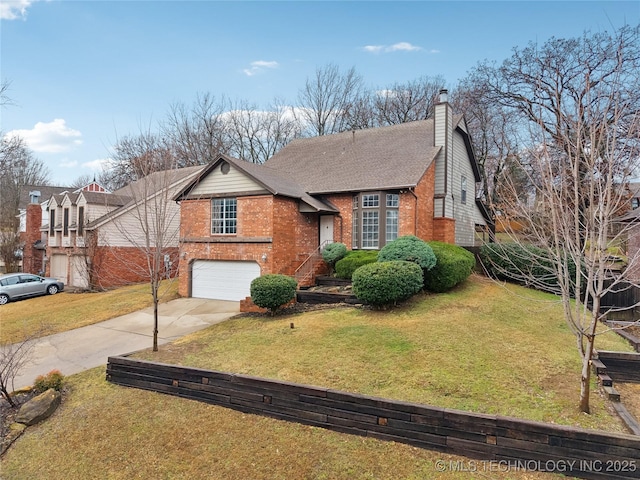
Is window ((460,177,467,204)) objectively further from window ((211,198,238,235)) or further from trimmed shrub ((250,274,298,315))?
trimmed shrub ((250,274,298,315))

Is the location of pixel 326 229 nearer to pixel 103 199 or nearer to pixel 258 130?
pixel 103 199

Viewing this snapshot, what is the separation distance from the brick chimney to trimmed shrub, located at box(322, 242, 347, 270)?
80.4ft

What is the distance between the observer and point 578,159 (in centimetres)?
469

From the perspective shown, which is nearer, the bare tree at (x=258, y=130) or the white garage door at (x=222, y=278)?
the white garage door at (x=222, y=278)

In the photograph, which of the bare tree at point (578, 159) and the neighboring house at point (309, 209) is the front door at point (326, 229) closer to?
the neighboring house at point (309, 209)

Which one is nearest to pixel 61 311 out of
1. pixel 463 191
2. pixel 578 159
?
pixel 578 159

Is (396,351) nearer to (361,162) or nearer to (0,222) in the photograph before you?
(361,162)

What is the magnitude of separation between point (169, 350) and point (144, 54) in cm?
973

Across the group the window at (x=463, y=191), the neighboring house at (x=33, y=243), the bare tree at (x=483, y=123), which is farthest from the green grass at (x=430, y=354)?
the neighboring house at (x=33, y=243)

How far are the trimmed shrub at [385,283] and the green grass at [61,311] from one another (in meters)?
6.08

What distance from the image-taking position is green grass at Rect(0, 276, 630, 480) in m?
4.85

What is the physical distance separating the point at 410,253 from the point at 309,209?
5323 millimetres

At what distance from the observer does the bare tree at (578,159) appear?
4.81 meters

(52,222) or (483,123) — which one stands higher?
(483,123)
